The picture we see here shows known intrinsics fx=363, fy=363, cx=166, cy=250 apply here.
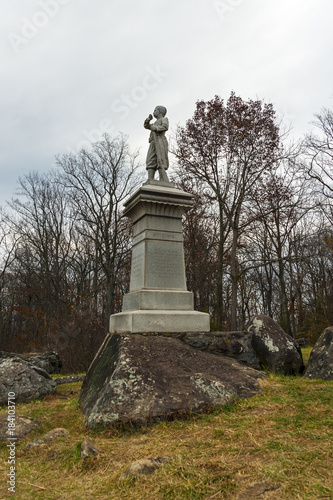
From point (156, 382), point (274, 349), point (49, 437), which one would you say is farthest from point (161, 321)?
point (49, 437)

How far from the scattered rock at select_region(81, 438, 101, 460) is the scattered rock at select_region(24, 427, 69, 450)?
2.30ft

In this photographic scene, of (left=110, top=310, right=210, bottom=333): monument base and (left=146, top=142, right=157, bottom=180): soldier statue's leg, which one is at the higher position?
(left=146, top=142, right=157, bottom=180): soldier statue's leg

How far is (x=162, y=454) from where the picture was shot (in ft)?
9.96

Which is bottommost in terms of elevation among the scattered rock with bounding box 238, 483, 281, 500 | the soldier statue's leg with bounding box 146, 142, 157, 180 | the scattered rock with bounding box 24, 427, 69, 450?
the scattered rock with bounding box 24, 427, 69, 450

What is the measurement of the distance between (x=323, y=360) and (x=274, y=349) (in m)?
0.76

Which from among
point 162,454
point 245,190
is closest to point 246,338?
point 162,454

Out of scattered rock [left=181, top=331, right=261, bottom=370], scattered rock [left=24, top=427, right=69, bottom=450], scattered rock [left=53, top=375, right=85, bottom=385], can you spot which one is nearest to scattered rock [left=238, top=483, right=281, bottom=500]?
scattered rock [left=24, top=427, right=69, bottom=450]

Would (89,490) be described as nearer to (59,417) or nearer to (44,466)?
(44,466)

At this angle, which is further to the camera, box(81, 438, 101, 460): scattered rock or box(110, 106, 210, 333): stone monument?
box(110, 106, 210, 333): stone monument

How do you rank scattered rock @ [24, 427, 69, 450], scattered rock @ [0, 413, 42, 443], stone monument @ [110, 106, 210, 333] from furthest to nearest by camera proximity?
stone monument @ [110, 106, 210, 333] < scattered rock @ [0, 413, 42, 443] < scattered rock @ [24, 427, 69, 450]

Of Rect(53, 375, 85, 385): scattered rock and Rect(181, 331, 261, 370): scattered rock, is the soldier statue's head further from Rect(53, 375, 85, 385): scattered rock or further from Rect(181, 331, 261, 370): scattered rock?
Rect(53, 375, 85, 385): scattered rock

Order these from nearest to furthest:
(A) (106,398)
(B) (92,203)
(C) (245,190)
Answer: (A) (106,398)
(C) (245,190)
(B) (92,203)

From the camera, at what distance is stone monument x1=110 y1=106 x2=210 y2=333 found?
584 cm

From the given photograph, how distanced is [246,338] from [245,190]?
11.5 meters
